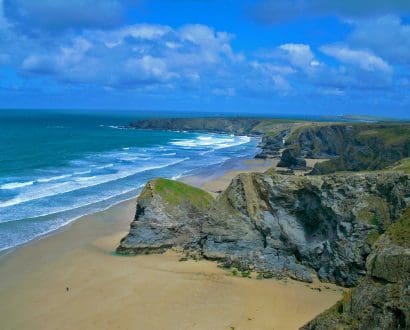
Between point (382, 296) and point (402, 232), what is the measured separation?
7.44ft

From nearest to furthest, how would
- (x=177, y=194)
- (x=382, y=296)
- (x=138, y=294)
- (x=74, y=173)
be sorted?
(x=382, y=296)
(x=138, y=294)
(x=177, y=194)
(x=74, y=173)

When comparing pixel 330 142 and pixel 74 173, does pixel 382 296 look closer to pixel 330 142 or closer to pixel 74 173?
pixel 74 173

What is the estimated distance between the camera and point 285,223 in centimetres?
3192

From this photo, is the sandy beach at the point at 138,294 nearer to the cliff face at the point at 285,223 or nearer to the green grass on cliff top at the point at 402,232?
the cliff face at the point at 285,223

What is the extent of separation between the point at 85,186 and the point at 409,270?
167 ft

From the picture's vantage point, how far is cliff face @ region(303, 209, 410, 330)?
510 inches

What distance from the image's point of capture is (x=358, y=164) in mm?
59750

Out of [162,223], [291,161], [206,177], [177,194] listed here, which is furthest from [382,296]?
[291,161]

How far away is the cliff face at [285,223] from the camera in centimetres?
2838

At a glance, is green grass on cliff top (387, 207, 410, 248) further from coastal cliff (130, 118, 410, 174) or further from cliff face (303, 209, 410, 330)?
coastal cliff (130, 118, 410, 174)

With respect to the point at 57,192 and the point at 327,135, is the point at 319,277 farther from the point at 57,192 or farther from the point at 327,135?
the point at 327,135

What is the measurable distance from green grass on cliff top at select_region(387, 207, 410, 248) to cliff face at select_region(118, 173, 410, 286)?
1294 centimetres

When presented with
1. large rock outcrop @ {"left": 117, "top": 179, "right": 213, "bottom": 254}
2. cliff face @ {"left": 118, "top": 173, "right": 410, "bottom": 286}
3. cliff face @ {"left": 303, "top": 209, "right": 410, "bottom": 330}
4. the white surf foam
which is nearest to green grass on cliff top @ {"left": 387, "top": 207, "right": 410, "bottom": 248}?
cliff face @ {"left": 303, "top": 209, "right": 410, "bottom": 330}

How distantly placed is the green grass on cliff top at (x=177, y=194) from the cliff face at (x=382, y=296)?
2315cm
